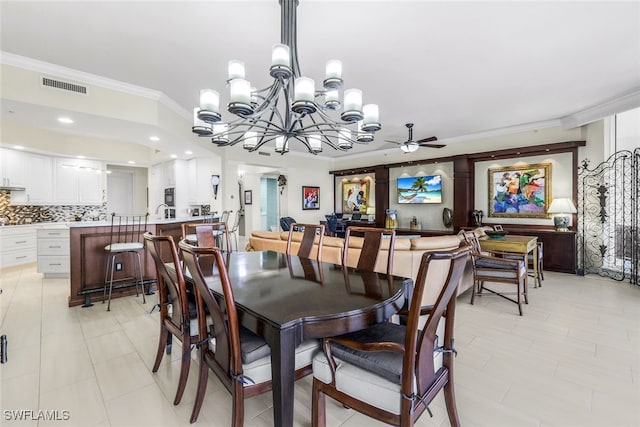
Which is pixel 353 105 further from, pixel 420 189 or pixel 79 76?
pixel 420 189

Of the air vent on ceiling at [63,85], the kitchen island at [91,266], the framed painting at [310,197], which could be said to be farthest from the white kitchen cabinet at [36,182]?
the framed painting at [310,197]

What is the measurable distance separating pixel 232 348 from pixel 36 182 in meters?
7.20

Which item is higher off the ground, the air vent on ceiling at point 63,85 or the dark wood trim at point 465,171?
the air vent on ceiling at point 63,85

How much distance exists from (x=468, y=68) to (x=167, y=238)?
362 cm

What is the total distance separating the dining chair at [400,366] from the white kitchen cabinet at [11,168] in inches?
285

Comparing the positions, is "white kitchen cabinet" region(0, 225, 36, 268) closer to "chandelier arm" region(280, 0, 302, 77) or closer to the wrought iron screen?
"chandelier arm" region(280, 0, 302, 77)

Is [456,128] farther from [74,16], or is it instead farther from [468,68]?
[74,16]

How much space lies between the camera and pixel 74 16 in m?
2.44

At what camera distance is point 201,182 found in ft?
22.1

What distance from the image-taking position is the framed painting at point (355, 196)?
8550 millimetres

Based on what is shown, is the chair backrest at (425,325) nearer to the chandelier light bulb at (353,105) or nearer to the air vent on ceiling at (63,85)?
the chandelier light bulb at (353,105)

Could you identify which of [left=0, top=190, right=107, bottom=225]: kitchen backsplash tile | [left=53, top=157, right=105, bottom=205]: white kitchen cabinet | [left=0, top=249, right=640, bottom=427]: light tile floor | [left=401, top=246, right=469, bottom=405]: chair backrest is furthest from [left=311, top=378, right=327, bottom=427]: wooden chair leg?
[left=53, top=157, right=105, bottom=205]: white kitchen cabinet

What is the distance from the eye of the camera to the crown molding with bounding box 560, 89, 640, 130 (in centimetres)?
416

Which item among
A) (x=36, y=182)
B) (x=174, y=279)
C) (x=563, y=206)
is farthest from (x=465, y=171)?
(x=36, y=182)
